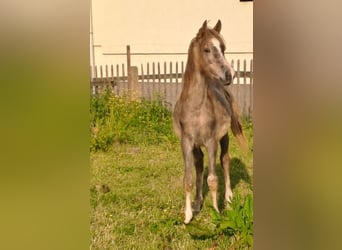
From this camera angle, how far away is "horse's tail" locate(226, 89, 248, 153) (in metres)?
2.84

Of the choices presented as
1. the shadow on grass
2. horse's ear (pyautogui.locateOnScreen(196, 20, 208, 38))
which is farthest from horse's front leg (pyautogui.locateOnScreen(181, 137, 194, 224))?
horse's ear (pyautogui.locateOnScreen(196, 20, 208, 38))

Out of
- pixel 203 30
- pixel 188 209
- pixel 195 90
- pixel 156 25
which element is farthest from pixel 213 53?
pixel 188 209

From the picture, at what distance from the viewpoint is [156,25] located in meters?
2.83

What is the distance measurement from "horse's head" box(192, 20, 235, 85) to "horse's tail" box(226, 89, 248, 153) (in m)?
0.12

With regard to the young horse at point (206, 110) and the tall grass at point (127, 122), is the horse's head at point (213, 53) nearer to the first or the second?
the young horse at point (206, 110)

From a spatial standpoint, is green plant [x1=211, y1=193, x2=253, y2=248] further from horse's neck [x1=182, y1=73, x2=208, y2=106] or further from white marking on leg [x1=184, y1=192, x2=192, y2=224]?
horse's neck [x1=182, y1=73, x2=208, y2=106]

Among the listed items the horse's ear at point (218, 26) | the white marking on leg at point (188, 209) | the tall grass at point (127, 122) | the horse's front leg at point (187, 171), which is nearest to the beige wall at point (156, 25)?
the horse's ear at point (218, 26)

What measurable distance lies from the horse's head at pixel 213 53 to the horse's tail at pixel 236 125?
0.12 m

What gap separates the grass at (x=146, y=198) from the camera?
2.96 meters
